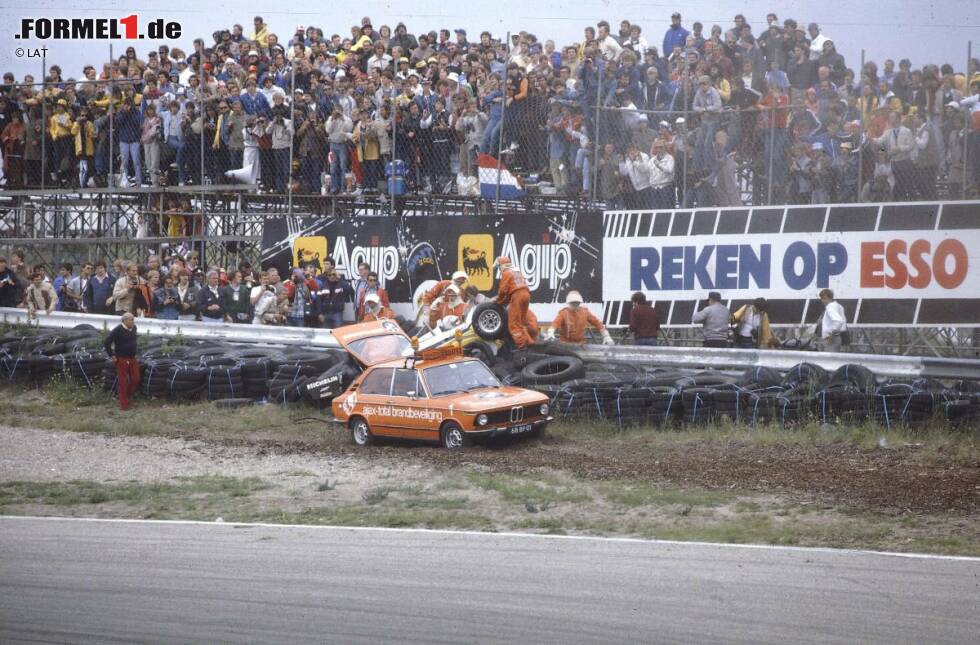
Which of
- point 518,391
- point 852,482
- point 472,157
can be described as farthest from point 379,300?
point 852,482

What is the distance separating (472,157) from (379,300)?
2651mm

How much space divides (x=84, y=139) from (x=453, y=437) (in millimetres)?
10875

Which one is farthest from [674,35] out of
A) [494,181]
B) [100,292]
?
[100,292]

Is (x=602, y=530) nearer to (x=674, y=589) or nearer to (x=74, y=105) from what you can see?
(x=674, y=589)

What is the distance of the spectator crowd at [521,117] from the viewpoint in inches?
Result: 571

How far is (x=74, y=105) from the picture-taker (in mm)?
21469

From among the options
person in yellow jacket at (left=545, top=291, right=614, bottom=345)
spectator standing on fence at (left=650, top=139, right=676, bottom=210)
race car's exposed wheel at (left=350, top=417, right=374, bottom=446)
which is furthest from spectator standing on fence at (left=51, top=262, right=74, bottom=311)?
spectator standing on fence at (left=650, top=139, right=676, bottom=210)

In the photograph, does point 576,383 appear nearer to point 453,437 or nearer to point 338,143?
point 453,437

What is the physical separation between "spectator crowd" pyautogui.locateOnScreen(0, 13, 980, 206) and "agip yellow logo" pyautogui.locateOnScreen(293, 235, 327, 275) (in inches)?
32.6

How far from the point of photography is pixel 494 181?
57.3 ft

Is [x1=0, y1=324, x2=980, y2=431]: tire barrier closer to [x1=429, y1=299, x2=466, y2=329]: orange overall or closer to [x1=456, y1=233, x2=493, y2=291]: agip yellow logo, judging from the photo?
[x1=429, y1=299, x2=466, y2=329]: orange overall

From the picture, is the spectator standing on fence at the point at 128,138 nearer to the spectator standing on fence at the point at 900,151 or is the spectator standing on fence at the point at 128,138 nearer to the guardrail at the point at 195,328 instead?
the guardrail at the point at 195,328

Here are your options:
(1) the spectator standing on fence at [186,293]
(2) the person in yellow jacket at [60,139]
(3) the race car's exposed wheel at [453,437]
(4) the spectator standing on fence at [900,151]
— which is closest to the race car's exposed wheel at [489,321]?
(3) the race car's exposed wheel at [453,437]

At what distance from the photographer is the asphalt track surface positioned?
6977 millimetres
